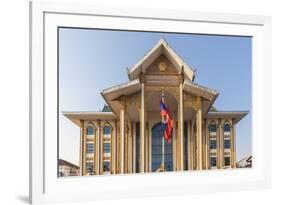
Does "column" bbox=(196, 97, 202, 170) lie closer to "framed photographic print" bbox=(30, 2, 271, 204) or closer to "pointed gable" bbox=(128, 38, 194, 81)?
"framed photographic print" bbox=(30, 2, 271, 204)

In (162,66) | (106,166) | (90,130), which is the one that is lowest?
(106,166)

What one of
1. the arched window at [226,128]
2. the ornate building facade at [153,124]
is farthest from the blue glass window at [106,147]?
the arched window at [226,128]

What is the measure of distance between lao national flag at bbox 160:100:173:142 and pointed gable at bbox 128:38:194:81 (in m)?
0.13

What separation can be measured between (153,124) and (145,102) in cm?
8

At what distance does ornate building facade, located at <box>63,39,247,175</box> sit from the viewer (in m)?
1.52

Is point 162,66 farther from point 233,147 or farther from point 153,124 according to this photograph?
point 233,147

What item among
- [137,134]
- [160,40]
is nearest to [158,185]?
[137,134]

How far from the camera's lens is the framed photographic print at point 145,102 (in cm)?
144

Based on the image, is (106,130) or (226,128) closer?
(106,130)

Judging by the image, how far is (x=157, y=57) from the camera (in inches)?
61.4

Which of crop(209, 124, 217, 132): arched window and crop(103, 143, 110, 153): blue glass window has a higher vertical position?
crop(209, 124, 217, 132): arched window

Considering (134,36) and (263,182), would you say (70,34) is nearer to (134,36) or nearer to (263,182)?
(134,36)

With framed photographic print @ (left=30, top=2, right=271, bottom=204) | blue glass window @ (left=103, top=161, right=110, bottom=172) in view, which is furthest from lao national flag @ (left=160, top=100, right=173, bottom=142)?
blue glass window @ (left=103, top=161, right=110, bottom=172)

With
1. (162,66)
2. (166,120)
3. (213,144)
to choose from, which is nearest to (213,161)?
(213,144)
